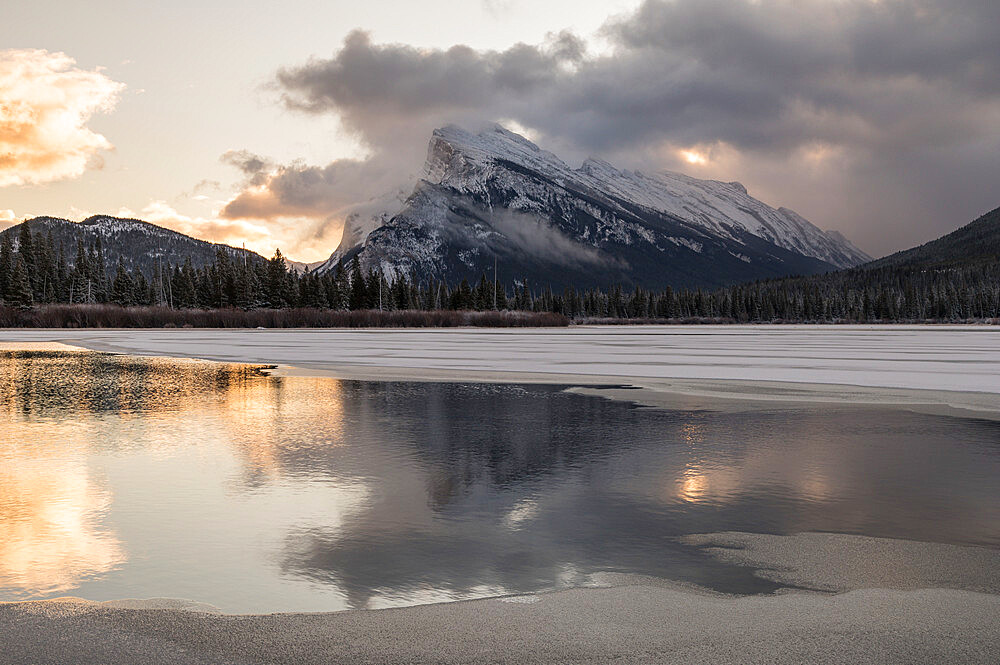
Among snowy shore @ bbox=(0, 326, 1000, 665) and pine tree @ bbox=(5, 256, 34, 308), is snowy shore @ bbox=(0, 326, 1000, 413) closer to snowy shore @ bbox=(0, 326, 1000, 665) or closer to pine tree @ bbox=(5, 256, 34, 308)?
snowy shore @ bbox=(0, 326, 1000, 665)

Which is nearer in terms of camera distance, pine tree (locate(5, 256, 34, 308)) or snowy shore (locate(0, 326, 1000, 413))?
snowy shore (locate(0, 326, 1000, 413))

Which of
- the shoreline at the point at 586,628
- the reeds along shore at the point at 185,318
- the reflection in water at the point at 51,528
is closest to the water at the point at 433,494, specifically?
the reflection in water at the point at 51,528

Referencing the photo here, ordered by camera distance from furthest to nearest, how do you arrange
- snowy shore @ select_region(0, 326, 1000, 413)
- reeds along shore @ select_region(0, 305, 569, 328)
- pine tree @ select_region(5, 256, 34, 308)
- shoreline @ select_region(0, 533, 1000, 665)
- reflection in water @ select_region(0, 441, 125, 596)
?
pine tree @ select_region(5, 256, 34, 308) → reeds along shore @ select_region(0, 305, 569, 328) → snowy shore @ select_region(0, 326, 1000, 413) → reflection in water @ select_region(0, 441, 125, 596) → shoreline @ select_region(0, 533, 1000, 665)

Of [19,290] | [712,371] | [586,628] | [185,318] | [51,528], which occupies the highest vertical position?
[19,290]

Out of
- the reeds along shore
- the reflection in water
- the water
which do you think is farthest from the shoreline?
the reeds along shore

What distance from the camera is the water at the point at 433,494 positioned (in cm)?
664

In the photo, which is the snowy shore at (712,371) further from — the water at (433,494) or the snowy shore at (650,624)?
the snowy shore at (650,624)

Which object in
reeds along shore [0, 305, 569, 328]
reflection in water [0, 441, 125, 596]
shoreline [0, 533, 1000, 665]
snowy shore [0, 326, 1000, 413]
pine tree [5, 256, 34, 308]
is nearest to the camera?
shoreline [0, 533, 1000, 665]

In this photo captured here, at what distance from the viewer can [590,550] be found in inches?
286

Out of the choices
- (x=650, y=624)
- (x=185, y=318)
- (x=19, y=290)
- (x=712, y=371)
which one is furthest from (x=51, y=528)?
(x=19, y=290)

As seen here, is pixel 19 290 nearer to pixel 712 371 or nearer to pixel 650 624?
pixel 712 371

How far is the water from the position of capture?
6.64m

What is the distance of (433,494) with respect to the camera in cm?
954

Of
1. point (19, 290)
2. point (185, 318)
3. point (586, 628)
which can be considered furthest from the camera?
point (19, 290)
